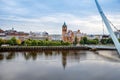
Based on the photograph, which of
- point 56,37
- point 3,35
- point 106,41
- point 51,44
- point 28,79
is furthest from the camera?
point 56,37

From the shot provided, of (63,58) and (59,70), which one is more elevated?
(59,70)

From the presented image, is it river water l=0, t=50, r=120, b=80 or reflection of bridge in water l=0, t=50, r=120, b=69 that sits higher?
river water l=0, t=50, r=120, b=80

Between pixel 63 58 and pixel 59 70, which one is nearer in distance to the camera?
pixel 59 70

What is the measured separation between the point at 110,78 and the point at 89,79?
2.11ft

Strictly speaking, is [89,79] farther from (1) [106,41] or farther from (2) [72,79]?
(1) [106,41]

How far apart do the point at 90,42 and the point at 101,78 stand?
25.1 metres

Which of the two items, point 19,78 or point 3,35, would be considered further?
point 3,35

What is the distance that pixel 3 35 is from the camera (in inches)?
1663

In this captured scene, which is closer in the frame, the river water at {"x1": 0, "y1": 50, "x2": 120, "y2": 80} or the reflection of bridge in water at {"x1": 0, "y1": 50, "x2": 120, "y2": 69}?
the river water at {"x1": 0, "y1": 50, "x2": 120, "y2": 80}

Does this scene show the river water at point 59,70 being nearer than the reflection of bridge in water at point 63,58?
Yes

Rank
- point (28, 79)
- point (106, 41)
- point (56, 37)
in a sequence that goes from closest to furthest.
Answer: point (28, 79) < point (106, 41) < point (56, 37)

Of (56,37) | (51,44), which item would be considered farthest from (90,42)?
(56,37)

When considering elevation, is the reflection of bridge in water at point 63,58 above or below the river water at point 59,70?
below

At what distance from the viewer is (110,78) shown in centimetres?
722
